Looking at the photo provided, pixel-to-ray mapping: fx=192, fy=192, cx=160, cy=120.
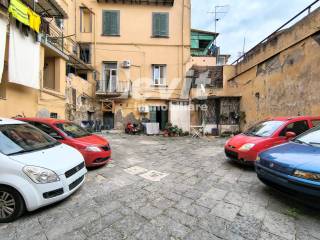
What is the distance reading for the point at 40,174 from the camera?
9.12 ft

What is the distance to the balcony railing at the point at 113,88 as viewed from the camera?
1402cm

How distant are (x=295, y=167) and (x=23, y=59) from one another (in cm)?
846

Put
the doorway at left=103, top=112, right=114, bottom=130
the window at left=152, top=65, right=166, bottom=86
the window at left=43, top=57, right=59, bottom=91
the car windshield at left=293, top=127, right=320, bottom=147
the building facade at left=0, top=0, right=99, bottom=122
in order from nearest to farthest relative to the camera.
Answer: the car windshield at left=293, top=127, right=320, bottom=147, the building facade at left=0, top=0, right=99, bottom=122, the window at left=43, top=57, right=59, bottom=91, the doorway at left=103, top=112, right=114, bottom=130, the window at left=152, top=65, right=166, bottom=86

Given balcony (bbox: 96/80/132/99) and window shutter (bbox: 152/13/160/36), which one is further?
window shutter (bbox: 152/13/160/36)

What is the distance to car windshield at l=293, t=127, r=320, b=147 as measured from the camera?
3558 millimetres

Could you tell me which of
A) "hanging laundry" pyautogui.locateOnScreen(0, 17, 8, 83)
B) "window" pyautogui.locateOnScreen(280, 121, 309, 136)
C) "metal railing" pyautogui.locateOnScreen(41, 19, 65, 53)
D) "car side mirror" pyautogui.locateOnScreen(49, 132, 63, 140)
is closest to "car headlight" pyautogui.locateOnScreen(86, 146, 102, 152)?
"car side mirror" pyautogui.locateOnScreen(49, 132, 63, 140)

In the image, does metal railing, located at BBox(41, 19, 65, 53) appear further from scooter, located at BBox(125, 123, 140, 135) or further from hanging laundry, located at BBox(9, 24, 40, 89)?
scooter, located at BBox(125, 123, 140, 135)

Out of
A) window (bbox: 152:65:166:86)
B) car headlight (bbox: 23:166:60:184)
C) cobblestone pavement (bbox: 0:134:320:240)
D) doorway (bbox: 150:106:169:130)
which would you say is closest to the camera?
cobblestone pavement (bbox: 0:134:320:240)

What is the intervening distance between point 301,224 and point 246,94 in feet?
33.7

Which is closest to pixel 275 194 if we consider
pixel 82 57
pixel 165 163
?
pixel 165 163

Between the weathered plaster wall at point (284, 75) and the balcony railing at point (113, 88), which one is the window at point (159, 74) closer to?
the balcony railing at point (113, 88)

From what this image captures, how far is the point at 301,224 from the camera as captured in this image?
8.53 feet

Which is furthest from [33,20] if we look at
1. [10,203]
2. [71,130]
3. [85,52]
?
[85,52]

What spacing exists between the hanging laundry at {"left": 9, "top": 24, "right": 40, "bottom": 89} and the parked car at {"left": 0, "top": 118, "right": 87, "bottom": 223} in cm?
398
